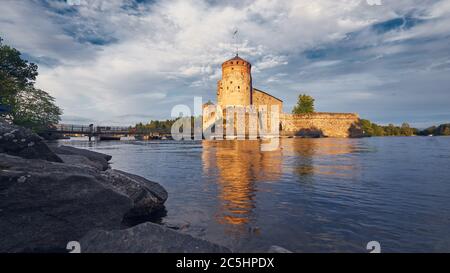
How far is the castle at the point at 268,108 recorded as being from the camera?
69.5m

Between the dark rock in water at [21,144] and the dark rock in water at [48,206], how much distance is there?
1.03m

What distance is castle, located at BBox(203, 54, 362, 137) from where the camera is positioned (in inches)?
2736

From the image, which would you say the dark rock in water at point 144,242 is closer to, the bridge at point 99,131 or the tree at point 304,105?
the bridge at point 99,131

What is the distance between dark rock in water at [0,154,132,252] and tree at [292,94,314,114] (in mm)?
84899

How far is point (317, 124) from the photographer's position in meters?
78.8

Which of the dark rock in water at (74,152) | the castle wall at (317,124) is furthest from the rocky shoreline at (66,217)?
the castle wall at (317,124)

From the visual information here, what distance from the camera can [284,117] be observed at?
3130 inches

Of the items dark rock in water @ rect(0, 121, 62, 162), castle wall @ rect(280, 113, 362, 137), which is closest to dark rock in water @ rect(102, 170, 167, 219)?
dark rock in water @ rect(0, 121, 62, 162)

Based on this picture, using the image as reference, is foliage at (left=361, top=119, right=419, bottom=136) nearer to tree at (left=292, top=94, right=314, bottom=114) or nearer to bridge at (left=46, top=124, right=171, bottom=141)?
tree at (left=292, top=94, right=314, bottom=114)

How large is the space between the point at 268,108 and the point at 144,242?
79.9 metres
